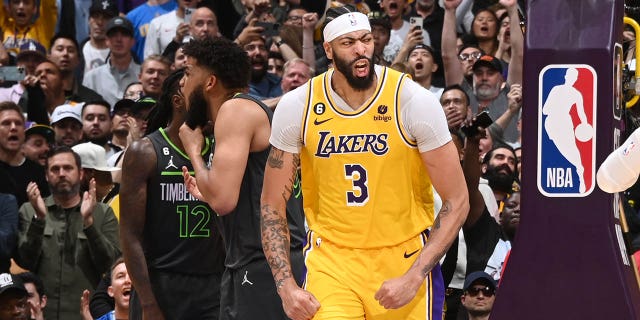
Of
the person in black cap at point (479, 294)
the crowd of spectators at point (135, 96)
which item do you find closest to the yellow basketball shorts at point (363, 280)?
the crowd of spectators at point (135, 96)

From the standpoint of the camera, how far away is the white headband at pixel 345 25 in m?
6.12

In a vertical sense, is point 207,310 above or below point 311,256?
below

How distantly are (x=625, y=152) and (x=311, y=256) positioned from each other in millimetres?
2315

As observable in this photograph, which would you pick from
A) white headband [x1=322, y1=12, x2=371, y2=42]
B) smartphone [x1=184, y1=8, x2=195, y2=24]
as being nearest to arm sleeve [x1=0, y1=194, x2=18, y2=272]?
smartphone [x1=184, y1=8, x2=195, y2=24]

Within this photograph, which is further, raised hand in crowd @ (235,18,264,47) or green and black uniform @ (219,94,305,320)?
raised hand in crowd @ (235,18,264,47)

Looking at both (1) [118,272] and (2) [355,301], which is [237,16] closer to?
(1) [118,272]

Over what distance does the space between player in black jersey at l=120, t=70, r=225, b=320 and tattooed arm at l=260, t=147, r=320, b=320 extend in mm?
1073

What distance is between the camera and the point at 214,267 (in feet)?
24.1

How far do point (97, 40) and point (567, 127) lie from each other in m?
10.3

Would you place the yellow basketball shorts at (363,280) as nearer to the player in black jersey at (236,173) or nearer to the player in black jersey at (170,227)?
the player in black jersey at (236,173)

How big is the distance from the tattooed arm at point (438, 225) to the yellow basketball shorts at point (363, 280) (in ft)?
0.46

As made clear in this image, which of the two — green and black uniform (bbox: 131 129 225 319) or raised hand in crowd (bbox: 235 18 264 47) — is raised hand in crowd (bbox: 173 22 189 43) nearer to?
raised hand in crowd (bbox: 235 18 264 47)

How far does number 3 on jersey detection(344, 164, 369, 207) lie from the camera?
19.7 ft

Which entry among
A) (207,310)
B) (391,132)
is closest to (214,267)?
(207,310)
